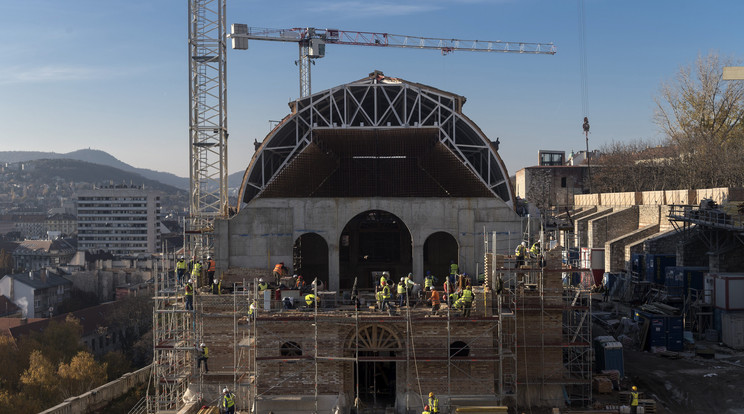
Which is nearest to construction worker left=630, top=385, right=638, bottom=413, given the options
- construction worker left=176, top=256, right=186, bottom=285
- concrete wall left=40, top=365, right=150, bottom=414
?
construction worker left=176, top=256, right=186, bottom=285

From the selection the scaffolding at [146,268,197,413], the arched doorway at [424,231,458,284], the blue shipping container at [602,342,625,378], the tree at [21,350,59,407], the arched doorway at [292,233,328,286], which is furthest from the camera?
the tree at [21,350,59,407]

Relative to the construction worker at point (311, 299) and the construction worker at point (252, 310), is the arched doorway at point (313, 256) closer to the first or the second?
the construction worker at point (311, 299)

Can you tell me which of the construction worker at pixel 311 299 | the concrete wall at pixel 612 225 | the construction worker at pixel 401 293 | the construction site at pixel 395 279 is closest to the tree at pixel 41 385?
the construction site at pixel 395 279

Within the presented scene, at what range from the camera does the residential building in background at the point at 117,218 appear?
152750mm

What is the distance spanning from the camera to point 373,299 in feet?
91.4

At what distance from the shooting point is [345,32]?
87.9 metres

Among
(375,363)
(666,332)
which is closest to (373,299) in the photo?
(375,363)

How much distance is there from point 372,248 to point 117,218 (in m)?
133

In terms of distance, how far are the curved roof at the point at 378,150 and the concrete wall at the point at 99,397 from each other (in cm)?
1258

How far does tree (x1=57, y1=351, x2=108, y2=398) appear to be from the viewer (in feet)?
160

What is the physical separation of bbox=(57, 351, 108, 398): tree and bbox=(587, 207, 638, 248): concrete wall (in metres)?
39.4

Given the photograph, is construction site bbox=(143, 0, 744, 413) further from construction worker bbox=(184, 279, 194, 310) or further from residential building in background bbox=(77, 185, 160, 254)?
residential building in background bbox=(77, 185, 160, 254)

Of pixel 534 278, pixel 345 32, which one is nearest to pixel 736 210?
pixel 534 278

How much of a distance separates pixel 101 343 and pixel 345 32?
1973 inches
